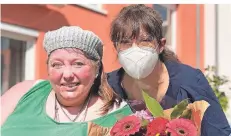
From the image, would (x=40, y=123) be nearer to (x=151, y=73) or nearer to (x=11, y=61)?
(x=151, y=73)

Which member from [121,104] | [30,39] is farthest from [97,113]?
[30,39]

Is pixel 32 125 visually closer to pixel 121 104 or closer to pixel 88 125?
pixel 88 125

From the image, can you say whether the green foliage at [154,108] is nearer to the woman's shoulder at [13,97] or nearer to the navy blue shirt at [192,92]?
the navy blue shirt at [192,92]

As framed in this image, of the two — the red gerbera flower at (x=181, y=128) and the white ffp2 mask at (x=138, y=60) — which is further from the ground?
the white ffp2 mask at (x=138, y=60)

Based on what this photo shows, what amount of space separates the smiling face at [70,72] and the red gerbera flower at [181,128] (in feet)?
1.56

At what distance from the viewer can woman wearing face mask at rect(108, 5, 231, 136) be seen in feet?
5.72

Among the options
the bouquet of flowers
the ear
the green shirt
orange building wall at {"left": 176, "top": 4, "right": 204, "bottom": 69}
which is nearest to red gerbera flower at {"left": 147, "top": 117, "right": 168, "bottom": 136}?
the bouquet of flowers

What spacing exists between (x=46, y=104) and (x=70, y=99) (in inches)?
5.2

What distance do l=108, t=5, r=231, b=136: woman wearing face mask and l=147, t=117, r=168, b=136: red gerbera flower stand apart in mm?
317

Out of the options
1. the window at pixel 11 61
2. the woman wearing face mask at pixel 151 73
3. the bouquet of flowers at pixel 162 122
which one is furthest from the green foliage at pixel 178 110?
the window at pixel 11 61

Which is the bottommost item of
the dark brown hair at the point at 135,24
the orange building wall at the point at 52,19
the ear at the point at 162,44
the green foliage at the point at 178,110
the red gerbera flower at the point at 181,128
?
the red gerbera flower at the point at 181,128

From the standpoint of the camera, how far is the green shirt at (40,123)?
1.68 metres

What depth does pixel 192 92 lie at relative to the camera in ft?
5.69

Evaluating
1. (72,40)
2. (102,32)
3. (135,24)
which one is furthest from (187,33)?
(72,40)
